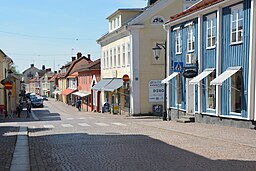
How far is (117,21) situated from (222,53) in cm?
2075

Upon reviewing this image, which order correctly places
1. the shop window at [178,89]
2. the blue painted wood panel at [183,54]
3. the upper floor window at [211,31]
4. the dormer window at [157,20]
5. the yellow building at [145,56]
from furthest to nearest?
the dormer window at [157,20], the yellow building at [145,56], the shop window at [178,89], the blue painted wood panel at [183,54], the upper floor window at [211,31]

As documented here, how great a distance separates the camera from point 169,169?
8.62 m

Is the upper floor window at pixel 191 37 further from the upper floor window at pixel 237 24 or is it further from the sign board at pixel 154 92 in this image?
the sign board at pixel 154 92

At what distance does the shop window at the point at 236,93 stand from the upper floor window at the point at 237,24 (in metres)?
1.45

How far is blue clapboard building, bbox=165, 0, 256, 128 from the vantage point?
16.1 metres

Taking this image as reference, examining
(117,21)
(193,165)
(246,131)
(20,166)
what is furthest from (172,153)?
(117,21)

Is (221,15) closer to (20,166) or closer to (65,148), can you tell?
(65,148)

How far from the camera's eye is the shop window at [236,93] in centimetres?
1681

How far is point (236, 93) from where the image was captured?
1727cm

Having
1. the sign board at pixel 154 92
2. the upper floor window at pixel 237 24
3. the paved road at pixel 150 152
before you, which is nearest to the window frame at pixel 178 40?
the upper floor window at pixel 237 24

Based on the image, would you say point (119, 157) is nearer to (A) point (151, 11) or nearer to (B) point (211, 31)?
(B) point (211, 31)

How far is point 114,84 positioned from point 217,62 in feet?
63.2

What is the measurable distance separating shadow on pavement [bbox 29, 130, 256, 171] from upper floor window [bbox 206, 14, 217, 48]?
7036 mm

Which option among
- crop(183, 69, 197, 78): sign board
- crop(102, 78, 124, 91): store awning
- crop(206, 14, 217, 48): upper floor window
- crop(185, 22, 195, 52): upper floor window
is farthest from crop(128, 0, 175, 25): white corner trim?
crop(206, 14, 217, 48): upper floor window
